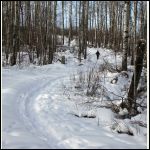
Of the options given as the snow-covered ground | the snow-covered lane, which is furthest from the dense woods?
the snow-covered lane

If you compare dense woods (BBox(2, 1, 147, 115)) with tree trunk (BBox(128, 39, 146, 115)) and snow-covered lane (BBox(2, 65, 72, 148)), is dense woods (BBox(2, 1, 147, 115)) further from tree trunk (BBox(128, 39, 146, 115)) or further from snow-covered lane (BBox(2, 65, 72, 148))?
snow-covered lane (BBox(2, 65, 72, 148))

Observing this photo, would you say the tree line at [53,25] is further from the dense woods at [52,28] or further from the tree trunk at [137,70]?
the tree trunk at [137,70]

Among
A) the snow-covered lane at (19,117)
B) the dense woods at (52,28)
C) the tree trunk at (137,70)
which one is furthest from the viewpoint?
the dense woods at (52,28)

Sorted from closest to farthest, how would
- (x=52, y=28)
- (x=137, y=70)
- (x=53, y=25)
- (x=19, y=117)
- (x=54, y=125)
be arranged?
(x=54, y=125)
(x=19, y=117)
(x=137, y=70)
(x=53, y=25)
(x=52, y=28)

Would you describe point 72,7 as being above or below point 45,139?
above

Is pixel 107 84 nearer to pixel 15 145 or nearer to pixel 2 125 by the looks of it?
pixel 2 125

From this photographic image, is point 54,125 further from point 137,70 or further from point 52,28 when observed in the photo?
point 52,28

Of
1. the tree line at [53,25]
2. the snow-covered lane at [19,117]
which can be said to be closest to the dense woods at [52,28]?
the tree line at [53,25]

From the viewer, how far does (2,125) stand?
679 cm

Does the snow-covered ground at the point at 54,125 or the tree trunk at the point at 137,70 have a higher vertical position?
the tree trunk at the point at 137,70

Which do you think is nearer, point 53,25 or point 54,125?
point 54,125

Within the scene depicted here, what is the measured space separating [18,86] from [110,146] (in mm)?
6463

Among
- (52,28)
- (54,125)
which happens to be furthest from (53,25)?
(54,125)

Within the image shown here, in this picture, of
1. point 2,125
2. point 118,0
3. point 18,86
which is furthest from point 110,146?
point 118,0
